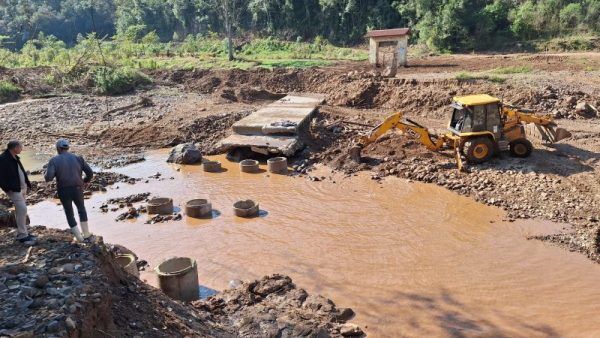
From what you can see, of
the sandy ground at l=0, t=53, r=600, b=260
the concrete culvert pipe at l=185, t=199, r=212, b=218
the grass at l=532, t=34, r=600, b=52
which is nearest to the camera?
the concrete culvert pipe at l=185, t=199, r=212, b=218

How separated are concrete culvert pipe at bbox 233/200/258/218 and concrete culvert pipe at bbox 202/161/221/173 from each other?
3.49 meters

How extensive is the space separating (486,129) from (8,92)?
81.6 feet

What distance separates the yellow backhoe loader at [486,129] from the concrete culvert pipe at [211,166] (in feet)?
18.3

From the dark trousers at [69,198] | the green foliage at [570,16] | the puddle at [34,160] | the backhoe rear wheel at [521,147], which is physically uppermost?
the green foliage at [570,16]

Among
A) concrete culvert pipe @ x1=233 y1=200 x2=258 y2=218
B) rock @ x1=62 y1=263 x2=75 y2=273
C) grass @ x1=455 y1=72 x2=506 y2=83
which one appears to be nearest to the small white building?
grass @ x1=455 y1=72 x2=506 y2=83

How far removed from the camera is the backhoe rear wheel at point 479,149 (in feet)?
44.7

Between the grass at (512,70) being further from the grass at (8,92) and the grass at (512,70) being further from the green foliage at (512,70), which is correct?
the grass at (8,92)

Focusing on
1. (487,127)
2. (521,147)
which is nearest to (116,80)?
(487,127)

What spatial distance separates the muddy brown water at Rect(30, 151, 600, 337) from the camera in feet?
26.5

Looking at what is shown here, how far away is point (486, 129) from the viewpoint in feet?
44.5

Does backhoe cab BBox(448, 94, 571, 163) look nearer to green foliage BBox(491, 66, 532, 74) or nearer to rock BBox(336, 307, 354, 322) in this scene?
rock BBox(336, 307, 354, 322)

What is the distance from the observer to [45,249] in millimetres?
6430

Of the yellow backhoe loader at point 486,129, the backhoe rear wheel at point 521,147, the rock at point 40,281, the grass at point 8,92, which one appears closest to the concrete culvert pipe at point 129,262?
the rock at point 40,281

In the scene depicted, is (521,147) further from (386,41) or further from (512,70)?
(386,41)
